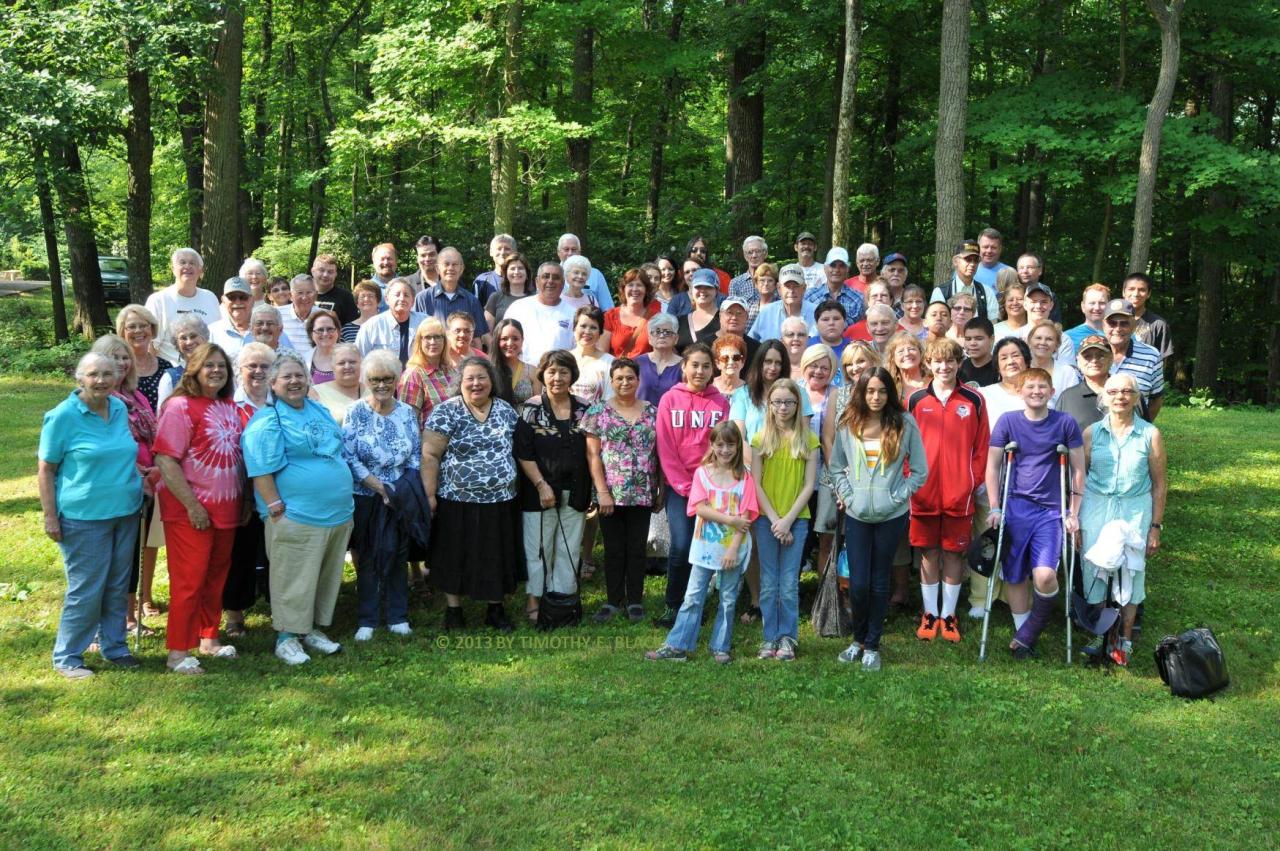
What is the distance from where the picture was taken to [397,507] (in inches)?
234

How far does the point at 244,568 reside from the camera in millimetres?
5805

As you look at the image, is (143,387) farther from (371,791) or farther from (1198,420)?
(1198,420)

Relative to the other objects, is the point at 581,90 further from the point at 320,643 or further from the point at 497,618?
the point at 320,643

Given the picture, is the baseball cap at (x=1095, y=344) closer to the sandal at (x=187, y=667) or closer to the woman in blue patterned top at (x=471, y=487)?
the woman in blue patterned top at (x=471, y=487)

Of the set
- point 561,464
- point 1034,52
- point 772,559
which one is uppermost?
point 1034,52

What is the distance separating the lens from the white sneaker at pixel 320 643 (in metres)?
5.66

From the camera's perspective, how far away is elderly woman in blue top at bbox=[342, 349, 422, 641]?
18.9ft

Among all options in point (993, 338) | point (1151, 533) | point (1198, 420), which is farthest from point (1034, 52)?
point (1151, 533)

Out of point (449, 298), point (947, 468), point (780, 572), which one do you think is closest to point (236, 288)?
point (449, 298)

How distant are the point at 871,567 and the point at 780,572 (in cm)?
54

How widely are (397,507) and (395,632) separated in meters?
0.81

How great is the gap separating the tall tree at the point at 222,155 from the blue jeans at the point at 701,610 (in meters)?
10.8

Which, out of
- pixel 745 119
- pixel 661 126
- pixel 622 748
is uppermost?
pixel 661 126

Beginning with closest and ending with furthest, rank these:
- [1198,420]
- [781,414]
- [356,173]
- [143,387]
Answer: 1. [781,414]
2. [143,387]
3. [1198,420]
4. [356,173]
